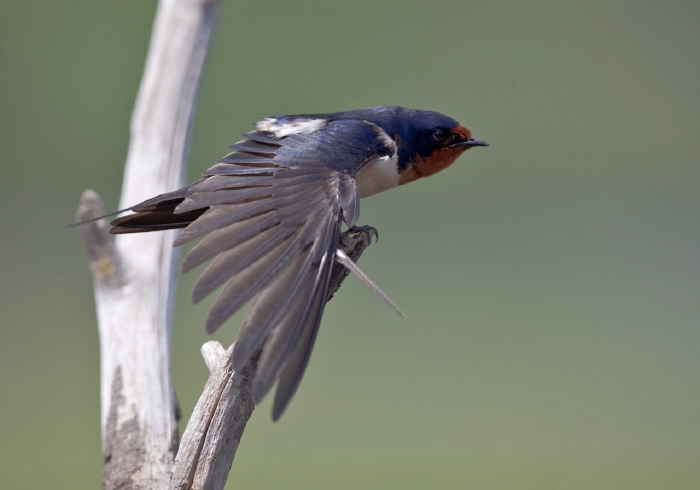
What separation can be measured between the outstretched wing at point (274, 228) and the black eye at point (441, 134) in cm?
24

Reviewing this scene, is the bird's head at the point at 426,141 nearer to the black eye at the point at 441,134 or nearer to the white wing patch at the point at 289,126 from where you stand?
the black eye at the point at 441,134

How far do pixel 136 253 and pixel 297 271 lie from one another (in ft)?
2.47

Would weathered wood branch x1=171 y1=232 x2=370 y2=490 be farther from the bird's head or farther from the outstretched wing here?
the bird's head

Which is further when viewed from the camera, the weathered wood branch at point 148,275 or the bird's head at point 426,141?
the bird's head at point 426,141

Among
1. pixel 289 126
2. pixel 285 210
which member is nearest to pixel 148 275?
pixel 289 126

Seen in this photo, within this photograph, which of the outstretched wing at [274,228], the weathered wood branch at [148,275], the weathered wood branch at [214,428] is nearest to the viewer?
the outstretched wing at [274,228]

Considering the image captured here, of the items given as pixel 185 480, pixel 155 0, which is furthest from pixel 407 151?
pixel 155 0

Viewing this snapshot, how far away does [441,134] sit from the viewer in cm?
223

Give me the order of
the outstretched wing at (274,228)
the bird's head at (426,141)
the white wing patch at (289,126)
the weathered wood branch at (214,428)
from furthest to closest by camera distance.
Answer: the bird's head at (426,141)
the white wing patch at (289,126)
the weathered wood branch at (214,428)
the outstretched wing at (274,228)

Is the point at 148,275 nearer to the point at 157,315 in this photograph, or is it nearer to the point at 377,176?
the point at 157,315

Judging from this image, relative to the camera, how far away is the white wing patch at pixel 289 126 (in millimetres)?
1977

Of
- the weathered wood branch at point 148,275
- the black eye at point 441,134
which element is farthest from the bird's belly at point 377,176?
the weathered wood branch at point 148,275

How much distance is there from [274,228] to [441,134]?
2.53 feet

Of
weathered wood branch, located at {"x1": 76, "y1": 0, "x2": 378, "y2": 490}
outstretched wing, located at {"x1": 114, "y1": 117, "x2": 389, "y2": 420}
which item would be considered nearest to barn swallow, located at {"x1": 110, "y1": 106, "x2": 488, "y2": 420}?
outstretched wing, located at {"x1": 114, "y1": 117, "x2": 389, "y2": 420}
